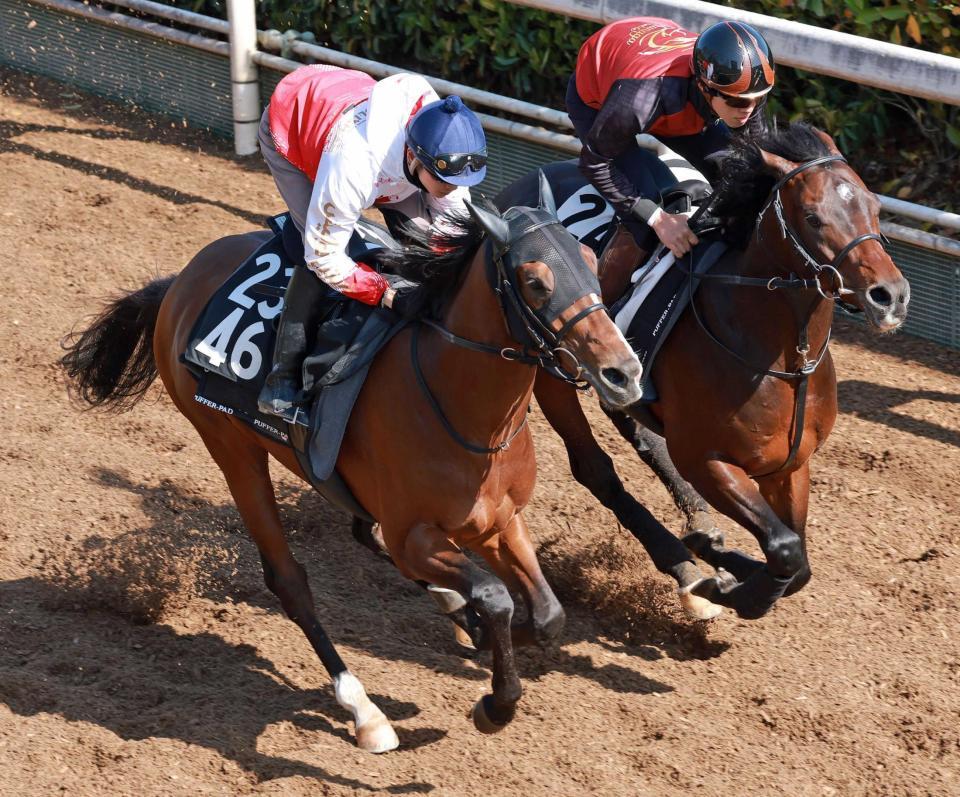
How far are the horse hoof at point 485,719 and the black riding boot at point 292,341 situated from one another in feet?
3.49

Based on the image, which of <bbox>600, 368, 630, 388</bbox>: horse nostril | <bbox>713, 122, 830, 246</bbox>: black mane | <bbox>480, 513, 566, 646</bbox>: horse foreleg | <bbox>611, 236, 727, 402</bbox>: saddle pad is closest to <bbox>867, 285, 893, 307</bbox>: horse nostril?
<bbox>713, 122, 830, 246</bbox>: black mane

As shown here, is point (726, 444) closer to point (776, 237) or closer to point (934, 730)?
point (776, 237)

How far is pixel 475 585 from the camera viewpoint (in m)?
3.86

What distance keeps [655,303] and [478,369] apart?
3.86 feet

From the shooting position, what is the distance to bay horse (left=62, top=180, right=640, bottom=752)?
3324 millimetres

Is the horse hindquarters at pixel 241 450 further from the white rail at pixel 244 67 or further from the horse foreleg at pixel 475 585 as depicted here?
the white rail at pixel 244 67

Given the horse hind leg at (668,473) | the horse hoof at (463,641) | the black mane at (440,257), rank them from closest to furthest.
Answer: the black mane at (440,257) → the horse hoof at (463,641) → the horse hind leg at (668,473)

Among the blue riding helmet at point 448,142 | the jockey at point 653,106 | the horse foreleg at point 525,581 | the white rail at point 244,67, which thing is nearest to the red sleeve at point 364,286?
the blue riding helmet at point 448,142

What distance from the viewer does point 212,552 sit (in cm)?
528

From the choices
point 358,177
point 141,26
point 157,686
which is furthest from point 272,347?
point 141,26

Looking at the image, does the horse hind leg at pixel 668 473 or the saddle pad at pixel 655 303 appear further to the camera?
the horse hind leg at pixel 668 473

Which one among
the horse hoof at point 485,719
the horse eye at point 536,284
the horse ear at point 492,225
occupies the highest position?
the horse ear at point 492,225

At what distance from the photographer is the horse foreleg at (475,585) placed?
12.7ft

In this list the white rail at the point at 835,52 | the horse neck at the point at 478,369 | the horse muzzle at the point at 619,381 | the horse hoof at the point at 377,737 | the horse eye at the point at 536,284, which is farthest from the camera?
the white rail at the point at 835,52
